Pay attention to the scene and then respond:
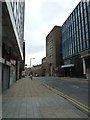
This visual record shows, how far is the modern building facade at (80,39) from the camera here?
4716 cm

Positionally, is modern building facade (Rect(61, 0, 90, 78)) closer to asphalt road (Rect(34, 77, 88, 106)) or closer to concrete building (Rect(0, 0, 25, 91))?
asphalt road (Rect(34, 77, 88, 106))

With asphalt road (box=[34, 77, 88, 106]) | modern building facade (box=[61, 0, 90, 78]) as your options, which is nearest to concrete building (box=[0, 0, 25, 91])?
asphalt road (box=[34, 77, 88, 106])

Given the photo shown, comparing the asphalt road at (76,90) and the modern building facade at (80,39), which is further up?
the modern building facade at (80,39)

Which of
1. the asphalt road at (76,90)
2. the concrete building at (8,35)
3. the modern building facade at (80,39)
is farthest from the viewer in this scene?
the modern building facade at (80,39)

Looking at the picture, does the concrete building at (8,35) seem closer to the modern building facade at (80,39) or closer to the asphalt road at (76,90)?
the asphalt road at (76,90)

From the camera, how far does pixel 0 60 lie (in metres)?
12.9

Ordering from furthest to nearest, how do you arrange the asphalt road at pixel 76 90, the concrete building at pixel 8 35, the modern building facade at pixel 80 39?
the modern building facade at pixel 80 39, the asphalt road at pixel 76 90, the concrete building at pixel 8 35

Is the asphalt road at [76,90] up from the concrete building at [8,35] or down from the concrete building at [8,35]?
down

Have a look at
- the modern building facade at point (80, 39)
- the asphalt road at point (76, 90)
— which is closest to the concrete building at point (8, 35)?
the asphalt road at point (76, 90)

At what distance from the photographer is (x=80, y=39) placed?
170 ft

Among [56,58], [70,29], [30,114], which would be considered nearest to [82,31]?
[70,29]

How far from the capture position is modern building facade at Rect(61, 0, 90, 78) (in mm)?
47156

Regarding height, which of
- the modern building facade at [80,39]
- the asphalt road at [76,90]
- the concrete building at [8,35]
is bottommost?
the asphalt road at [76,90]

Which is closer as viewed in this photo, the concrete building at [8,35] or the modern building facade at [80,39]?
the concrete building at [8,35]
